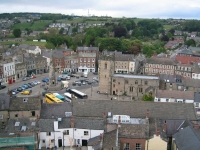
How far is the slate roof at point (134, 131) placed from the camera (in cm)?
2705

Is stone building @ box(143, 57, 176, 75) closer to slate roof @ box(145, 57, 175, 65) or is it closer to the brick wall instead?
slate roof @ box(145, 57, 175, 65)

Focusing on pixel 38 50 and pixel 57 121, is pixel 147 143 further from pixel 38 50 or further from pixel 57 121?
pixel 38 50

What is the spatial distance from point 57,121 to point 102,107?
6.60 metres

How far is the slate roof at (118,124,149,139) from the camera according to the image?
27.0 meters

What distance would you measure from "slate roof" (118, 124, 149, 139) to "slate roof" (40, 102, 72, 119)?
28.3 ft

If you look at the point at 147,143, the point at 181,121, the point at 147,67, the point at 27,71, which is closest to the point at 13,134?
the point at 147,143

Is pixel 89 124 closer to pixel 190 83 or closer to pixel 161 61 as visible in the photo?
pixel 190 83

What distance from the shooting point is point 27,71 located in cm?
7069

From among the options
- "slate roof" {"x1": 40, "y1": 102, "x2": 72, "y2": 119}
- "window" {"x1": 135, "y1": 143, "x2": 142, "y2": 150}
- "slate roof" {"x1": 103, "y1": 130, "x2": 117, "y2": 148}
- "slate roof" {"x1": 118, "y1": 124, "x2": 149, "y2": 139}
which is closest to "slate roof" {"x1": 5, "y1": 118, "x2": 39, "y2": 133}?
"slate roof" {"x1": 40, "y1": 102, "x2": 72, "y2": 119}

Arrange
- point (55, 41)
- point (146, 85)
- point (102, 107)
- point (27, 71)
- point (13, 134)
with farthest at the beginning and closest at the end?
point (55, 41), point (27, 71), point (146, 85), point (102, 107), point (13, 134)

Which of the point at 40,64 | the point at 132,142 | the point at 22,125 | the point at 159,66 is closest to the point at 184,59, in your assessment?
the point at 159,66

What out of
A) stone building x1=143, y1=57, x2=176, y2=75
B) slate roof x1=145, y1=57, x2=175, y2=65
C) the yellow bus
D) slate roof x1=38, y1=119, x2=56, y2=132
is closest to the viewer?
slate roof x1=38, y1=119, x2=56, y2=132

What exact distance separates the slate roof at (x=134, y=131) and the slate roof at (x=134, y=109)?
187 inches

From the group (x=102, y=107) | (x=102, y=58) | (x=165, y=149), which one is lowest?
(x=165, y=149)
